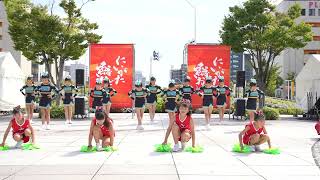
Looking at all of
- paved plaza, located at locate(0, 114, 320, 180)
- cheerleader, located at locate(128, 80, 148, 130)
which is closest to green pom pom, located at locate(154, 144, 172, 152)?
paved plaza, located at locate(0, 114, 320, 180)

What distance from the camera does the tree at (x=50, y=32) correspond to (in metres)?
25.6

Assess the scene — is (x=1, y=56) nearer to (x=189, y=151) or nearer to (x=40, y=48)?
(x=40, y=48)

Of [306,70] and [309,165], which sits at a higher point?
[306,70]

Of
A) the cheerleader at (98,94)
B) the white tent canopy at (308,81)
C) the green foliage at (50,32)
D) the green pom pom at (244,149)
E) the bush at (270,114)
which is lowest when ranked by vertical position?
the green pom pom at (244,149)

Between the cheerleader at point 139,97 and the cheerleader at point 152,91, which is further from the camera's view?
the cheerleader at point 152,91

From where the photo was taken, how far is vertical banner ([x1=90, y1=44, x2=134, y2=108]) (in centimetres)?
2520

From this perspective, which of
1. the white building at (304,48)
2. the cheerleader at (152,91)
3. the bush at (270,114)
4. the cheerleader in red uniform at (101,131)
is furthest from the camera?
the white building at (304,48)

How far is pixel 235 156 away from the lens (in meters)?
9.28

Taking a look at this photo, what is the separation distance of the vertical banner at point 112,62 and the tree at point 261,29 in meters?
7.33

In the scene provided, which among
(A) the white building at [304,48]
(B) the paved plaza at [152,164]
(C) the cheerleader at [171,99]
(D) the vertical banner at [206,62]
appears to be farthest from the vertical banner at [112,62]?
(A) the white building at [304,48]

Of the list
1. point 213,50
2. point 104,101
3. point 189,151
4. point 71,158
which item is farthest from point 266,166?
point 213,50

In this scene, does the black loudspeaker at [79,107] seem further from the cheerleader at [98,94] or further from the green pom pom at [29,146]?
the green pom pom at [29,146]

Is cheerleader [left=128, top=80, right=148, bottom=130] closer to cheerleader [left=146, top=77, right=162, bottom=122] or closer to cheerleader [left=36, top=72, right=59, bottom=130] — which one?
cheerleader [left=146, top=77, right=162, bottom=122]

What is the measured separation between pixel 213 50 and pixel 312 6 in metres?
60.4
